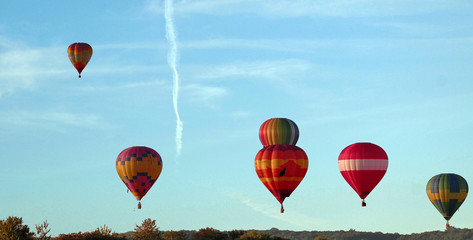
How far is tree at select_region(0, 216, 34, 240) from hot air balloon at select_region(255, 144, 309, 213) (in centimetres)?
2417

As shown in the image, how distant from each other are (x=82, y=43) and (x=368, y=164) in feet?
125

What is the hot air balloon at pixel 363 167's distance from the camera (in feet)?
259

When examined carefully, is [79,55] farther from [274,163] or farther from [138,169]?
[274,163]

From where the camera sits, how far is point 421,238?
18712 centimetres

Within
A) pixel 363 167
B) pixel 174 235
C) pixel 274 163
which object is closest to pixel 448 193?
pixel 363 167

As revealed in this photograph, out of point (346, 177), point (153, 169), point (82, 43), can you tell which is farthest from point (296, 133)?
point (82, 43)

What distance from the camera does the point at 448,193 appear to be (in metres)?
93.7

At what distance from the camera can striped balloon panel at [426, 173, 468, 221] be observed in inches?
3684

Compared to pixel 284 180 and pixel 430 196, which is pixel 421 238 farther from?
pixel 284 180

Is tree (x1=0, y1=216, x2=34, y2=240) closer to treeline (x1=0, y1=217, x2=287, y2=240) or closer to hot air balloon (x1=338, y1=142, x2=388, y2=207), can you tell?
treeline (x1=0, y1=217, x2=287, y2=240)

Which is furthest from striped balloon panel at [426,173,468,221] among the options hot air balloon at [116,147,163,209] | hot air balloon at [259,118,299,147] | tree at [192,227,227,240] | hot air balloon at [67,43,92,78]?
hot air balloon at [67,43,92,78]

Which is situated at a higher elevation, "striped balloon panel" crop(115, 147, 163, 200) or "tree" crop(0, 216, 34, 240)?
"striped balloon panel" crop(115, 147, 163, 200)

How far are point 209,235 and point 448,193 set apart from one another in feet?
93.2

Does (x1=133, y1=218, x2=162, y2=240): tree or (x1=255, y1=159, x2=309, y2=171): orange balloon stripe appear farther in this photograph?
(x1=133, y1=218, x2=162, y2=240): tree
